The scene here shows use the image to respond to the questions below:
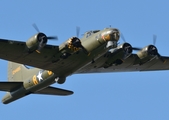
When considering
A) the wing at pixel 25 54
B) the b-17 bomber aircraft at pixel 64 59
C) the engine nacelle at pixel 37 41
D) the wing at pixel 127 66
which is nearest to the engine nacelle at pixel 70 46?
the b-17 bomber aircraft at pixel 64 59

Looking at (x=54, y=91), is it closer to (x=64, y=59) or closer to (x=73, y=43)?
(x=64, y=59)

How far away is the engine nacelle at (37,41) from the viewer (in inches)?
1610

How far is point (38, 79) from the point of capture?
47062 mm

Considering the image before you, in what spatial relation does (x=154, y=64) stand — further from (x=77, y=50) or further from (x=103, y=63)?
(x=77, y=50)

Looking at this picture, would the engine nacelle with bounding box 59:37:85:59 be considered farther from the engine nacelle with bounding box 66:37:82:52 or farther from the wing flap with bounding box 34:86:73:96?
the wing flap with bounding box 34:86:73:96

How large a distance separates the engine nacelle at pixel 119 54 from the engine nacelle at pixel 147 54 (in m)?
2.42

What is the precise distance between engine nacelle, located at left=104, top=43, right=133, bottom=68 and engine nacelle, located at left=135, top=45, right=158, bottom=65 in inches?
95.4

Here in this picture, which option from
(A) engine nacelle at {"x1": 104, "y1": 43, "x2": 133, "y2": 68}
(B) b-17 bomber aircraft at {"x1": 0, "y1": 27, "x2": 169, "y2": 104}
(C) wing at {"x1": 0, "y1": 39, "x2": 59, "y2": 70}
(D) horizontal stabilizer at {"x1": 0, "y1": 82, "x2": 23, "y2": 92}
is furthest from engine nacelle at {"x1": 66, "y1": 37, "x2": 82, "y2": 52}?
(D) horizontal stabilizer at {"x1": 0, "y1": 82, "x2": 23, "y2": 92}

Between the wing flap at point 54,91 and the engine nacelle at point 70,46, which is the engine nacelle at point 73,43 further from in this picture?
the wing flap at point 54,91

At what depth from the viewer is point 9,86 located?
4816 cm

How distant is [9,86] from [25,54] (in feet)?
21.8

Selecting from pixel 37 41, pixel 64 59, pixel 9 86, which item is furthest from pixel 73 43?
pixel 9 86

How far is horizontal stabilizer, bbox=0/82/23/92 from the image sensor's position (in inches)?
1875

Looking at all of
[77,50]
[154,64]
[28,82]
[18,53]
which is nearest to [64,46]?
[77,50]
